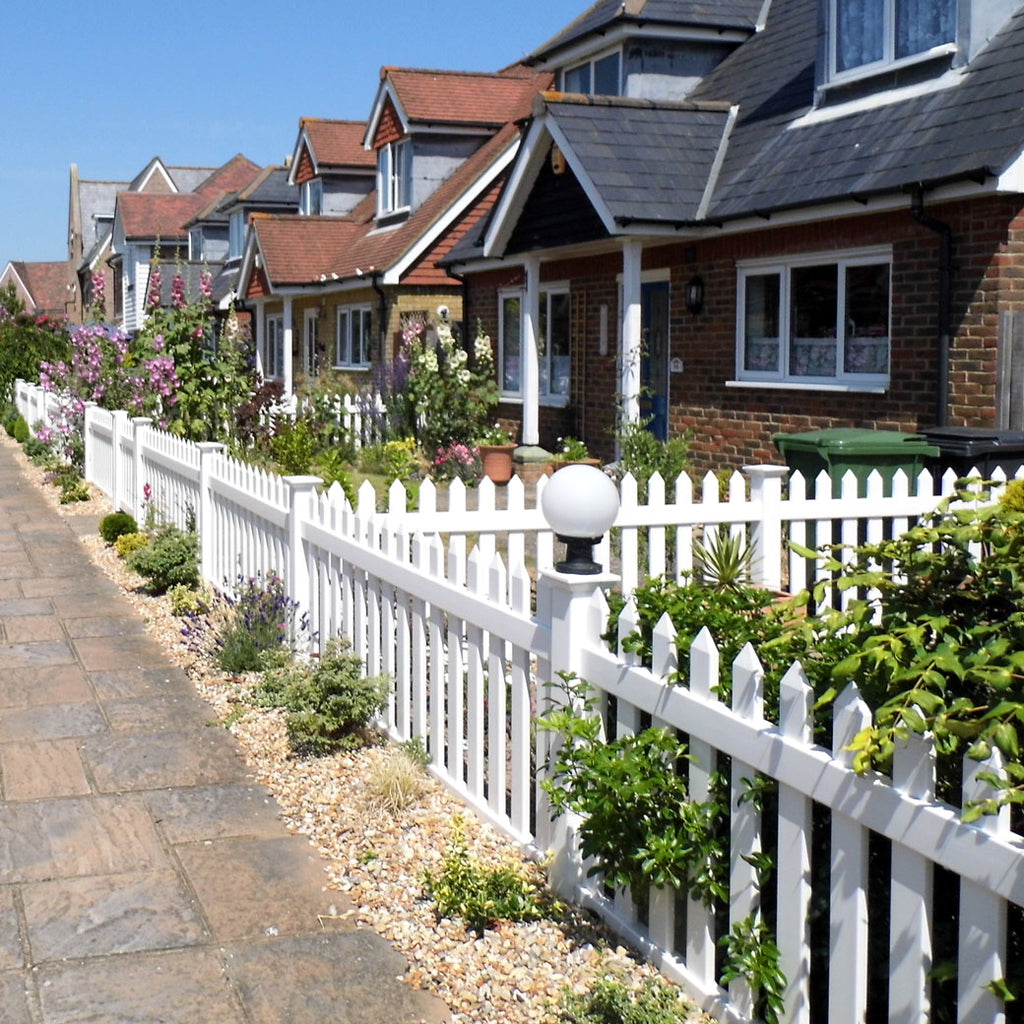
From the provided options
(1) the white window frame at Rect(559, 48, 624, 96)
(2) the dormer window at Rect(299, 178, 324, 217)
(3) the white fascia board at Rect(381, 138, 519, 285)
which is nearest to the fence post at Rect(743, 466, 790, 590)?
(1) the white window frame at Rect(559, 48, 624, 96)

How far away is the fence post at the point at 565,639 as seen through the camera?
4.35 m

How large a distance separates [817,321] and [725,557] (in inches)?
277

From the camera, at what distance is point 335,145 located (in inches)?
1237

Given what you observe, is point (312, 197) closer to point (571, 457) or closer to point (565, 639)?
point (571, 457)

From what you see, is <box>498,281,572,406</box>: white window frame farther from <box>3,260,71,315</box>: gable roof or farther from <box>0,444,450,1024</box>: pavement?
<box>3,260,71,315</box>: gable roof

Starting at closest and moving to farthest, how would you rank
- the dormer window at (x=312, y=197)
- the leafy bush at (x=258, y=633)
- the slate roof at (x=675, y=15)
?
the leafy bush at (x=258, y=633), the slate roof at (x=675, y=15), the dormer window at (x=312, y=197)

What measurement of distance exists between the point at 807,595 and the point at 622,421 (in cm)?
1166

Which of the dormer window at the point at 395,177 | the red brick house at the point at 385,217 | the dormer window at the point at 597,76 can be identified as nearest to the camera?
the dormer window at the point at 597,76

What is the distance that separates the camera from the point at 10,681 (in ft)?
24.5

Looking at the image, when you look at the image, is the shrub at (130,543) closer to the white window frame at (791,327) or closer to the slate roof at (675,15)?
the white window frame at (791,327)

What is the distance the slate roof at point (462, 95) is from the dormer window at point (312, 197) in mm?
6216

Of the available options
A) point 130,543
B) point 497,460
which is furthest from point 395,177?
point 130,543

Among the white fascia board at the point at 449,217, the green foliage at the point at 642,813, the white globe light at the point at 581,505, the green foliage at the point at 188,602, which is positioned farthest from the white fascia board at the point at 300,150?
the green foliage at the point at 642,813

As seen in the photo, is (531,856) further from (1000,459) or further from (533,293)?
(533,293)
